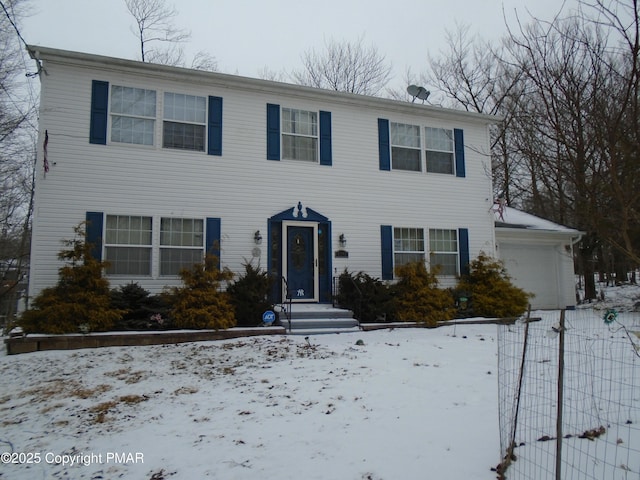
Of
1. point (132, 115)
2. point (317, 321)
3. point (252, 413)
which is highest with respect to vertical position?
point (132, 115)

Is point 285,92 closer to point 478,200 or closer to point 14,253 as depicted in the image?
point 478,200

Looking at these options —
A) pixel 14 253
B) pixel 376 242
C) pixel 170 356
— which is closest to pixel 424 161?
pixel 376 242

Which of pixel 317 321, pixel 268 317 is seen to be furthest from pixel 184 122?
pixel 317 321

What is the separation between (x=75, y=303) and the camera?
8102 mm

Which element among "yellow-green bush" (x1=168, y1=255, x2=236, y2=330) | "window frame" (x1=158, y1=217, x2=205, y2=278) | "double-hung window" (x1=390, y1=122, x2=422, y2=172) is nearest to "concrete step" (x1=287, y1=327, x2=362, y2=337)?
"yellow-green bush" (x1=168, y1=255, x2=236, y2=330)

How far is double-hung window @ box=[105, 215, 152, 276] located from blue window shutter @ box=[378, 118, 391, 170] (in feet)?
19.7

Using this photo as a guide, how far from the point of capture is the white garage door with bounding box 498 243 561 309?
13.7m

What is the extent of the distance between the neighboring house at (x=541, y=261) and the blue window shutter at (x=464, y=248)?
1630mm

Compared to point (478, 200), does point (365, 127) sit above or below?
above

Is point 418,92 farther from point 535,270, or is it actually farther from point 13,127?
point 13,127

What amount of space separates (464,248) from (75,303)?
9.42 metres

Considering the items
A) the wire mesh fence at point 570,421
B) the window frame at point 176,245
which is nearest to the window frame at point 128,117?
the window frame at point 176,245

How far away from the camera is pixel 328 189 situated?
1120cm

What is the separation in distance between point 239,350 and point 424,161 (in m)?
7.50
